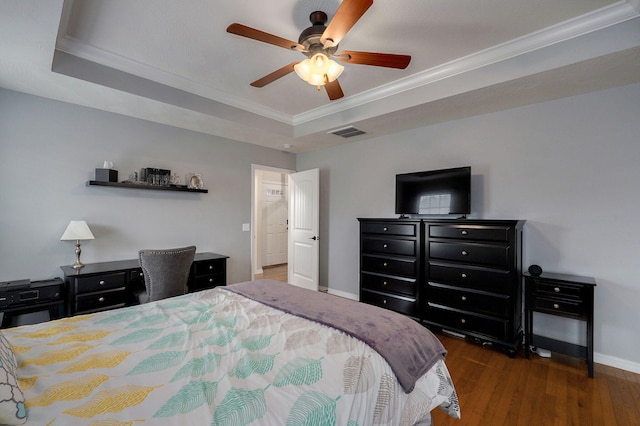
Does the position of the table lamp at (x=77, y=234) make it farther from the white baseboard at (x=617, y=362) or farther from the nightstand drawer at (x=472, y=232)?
the white baseboard at (x=617, y=362)

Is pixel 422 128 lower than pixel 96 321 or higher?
higher

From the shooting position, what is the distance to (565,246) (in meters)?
2.69

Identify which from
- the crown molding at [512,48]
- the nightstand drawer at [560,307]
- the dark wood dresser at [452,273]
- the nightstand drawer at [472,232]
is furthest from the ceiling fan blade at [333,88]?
the nightstand drawer at [560,307]

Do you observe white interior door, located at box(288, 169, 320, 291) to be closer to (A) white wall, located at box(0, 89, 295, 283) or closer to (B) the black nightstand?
(A) white wall, located at box(0, 89, 295, 283)

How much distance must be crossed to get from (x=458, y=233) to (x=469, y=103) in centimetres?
136

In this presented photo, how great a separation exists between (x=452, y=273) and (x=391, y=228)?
33.1 inches

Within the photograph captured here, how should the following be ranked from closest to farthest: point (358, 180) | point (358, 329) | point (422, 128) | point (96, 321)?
point (358, 329) → point (96, 321) → point (422, 128) → point (358, 180)

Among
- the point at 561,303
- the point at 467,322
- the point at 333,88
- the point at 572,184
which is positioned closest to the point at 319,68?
the point at 333,88

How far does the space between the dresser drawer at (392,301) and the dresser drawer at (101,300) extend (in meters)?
2.76

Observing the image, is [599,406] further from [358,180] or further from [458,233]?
[358,180]

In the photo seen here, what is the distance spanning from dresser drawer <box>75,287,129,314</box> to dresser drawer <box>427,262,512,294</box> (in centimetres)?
329

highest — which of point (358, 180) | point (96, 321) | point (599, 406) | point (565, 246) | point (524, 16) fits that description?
point (524, 16)

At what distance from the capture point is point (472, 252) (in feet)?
9.21

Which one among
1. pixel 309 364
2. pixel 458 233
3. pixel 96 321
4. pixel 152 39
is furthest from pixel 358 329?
pixel 152 39
